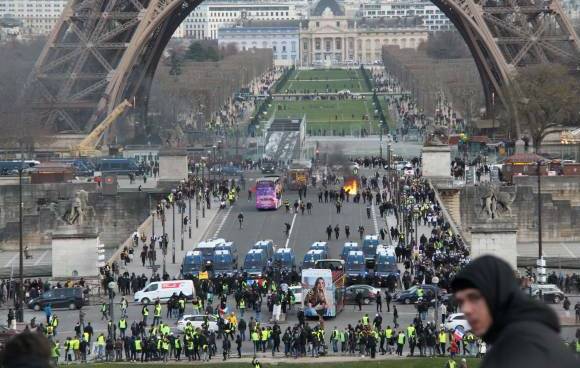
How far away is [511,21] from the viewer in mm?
75562

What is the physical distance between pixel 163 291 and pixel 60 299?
222 centimetres

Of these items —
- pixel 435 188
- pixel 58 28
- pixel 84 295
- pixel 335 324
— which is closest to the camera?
pixel 335 324

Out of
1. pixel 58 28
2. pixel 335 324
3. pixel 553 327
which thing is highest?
pixel 58 28

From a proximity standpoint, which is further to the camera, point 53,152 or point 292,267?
point 53,152

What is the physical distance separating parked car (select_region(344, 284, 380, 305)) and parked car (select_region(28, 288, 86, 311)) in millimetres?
5774

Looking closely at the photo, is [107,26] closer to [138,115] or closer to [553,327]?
[138,115]

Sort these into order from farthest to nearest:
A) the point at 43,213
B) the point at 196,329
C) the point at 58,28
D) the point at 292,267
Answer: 1. the point at 58,28
2. the point at 43,213
3. the point at 292,267
4. the point at 196,329

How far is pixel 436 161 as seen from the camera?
63.6 m

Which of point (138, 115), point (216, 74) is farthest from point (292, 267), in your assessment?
point (216, 74)

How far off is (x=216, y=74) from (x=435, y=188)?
259ft

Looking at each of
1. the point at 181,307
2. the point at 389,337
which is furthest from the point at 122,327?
the point at 389,337

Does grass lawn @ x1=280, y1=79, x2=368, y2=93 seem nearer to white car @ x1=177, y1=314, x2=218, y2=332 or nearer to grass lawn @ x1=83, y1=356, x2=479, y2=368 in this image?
white car @ x1=177, y1=314, x2=218, y2=332

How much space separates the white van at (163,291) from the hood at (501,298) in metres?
33.8

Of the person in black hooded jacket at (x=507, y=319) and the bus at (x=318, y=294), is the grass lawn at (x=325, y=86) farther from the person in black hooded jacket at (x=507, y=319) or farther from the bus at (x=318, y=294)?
the person in black hooded jacket at (x=507, y=319)
